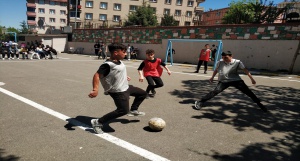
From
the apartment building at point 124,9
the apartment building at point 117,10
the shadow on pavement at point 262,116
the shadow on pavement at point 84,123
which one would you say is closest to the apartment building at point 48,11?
the apartment building at point 117,10

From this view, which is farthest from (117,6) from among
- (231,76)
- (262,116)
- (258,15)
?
(262,116)

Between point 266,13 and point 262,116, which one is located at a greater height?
point 266,13

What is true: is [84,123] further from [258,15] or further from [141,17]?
[141,17]

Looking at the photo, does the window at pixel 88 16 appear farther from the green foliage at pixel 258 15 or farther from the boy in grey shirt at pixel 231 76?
the boy in grey shirt at pixel 231 76

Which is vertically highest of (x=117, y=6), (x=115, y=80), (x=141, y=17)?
(x=117, y=6)

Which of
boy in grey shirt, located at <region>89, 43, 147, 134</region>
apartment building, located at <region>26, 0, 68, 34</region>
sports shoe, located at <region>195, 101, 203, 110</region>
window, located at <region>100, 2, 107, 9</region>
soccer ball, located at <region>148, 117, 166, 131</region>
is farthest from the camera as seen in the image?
apartment building, located at <region>26, 0, 68, 34</region>

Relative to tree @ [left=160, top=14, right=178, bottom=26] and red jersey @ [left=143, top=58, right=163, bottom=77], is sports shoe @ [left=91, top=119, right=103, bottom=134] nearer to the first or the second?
red jersey @ [left=143, top=58, right=163, bottom=77]

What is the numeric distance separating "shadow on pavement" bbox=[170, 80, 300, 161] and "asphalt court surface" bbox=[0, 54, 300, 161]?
0.02 m

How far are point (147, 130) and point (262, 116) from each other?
9.51ft

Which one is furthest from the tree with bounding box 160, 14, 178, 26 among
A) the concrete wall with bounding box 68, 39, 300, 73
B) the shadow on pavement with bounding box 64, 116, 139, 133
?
the shadow on pavement with bounding box 64, 116, 139, 133

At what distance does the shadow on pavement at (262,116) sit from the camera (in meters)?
3.42

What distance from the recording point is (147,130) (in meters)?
4.21

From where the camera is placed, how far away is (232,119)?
4988 mm

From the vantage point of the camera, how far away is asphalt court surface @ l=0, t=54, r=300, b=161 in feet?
10.8
